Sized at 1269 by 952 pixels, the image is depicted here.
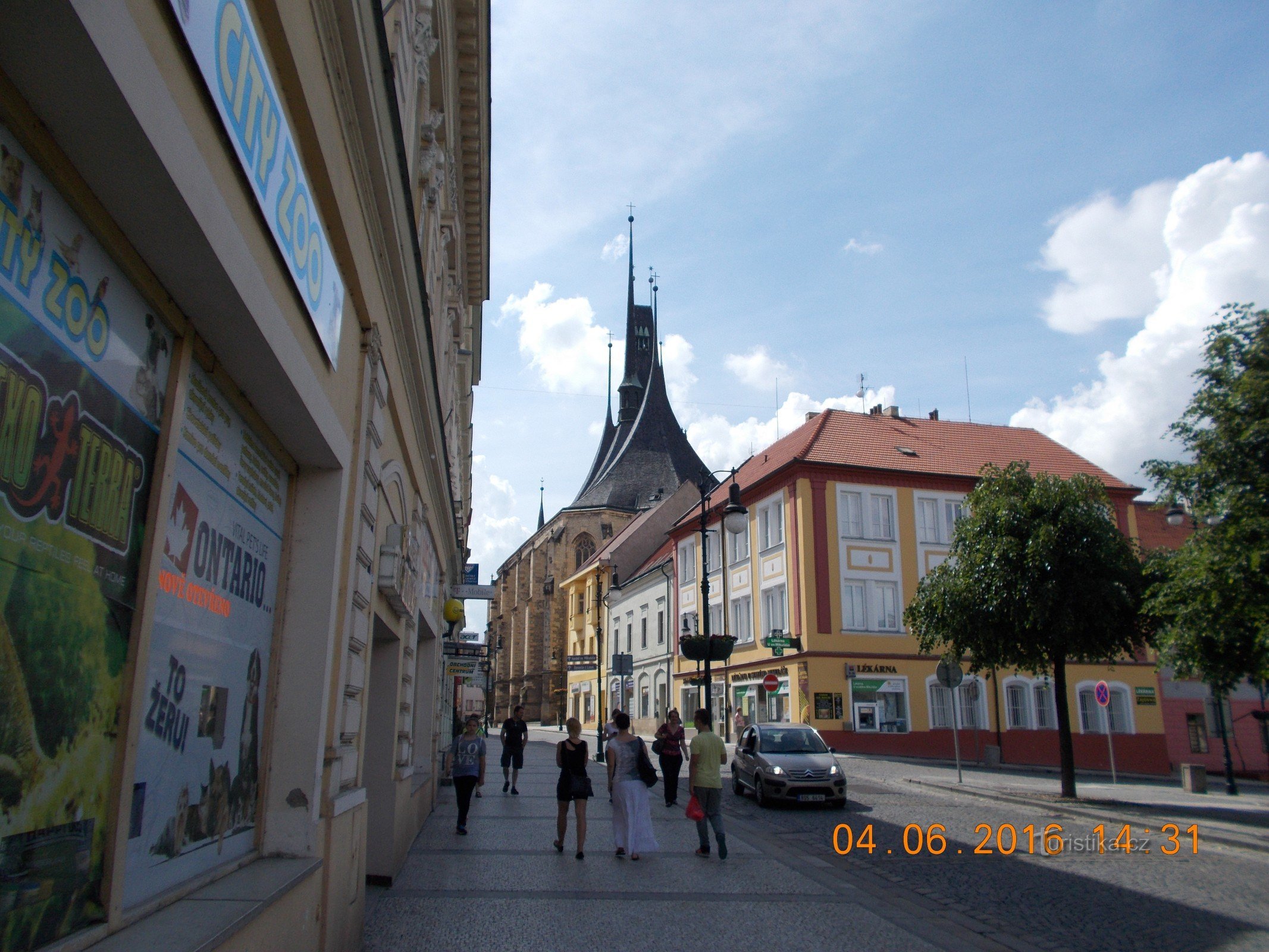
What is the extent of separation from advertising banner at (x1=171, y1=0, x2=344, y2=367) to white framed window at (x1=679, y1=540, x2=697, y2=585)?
40.1 metres

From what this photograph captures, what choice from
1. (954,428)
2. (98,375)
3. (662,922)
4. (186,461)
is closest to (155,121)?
(98,375)

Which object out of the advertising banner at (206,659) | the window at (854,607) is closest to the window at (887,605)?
the window at (854,607)

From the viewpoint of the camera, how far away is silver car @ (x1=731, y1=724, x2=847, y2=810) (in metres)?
17.0

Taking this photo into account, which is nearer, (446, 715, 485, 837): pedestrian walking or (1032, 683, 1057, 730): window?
(446, 715, 485, 837): pedestrian walking

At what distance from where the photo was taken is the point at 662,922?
7.85m

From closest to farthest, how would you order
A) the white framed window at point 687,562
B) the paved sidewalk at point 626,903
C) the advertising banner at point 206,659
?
the advertising banner at point 206,659, the paved sidewalk at point 626,903, the white framed window at point 687,562

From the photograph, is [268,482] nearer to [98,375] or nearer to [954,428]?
[98,375]

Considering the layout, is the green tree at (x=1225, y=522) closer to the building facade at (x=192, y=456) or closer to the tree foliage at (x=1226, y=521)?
the tree foliage at (x=1226, y=521)

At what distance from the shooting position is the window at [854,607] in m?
35.0

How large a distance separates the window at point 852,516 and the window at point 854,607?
1.92 meters

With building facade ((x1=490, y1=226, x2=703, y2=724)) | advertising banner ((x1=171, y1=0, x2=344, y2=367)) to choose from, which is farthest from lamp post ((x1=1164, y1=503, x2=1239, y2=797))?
building facade ((x1=490, y1=226, x2=703, y2=724))

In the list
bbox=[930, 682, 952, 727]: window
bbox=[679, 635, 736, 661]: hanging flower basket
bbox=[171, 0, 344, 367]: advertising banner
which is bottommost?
bbox=[930, 682, 952, 727]: window

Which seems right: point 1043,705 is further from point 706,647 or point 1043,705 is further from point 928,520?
point 706,647

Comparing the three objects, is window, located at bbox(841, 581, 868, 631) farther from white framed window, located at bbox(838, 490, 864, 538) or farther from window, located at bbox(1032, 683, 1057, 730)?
window, located at bbox(1032, 683, 1057, 730)
